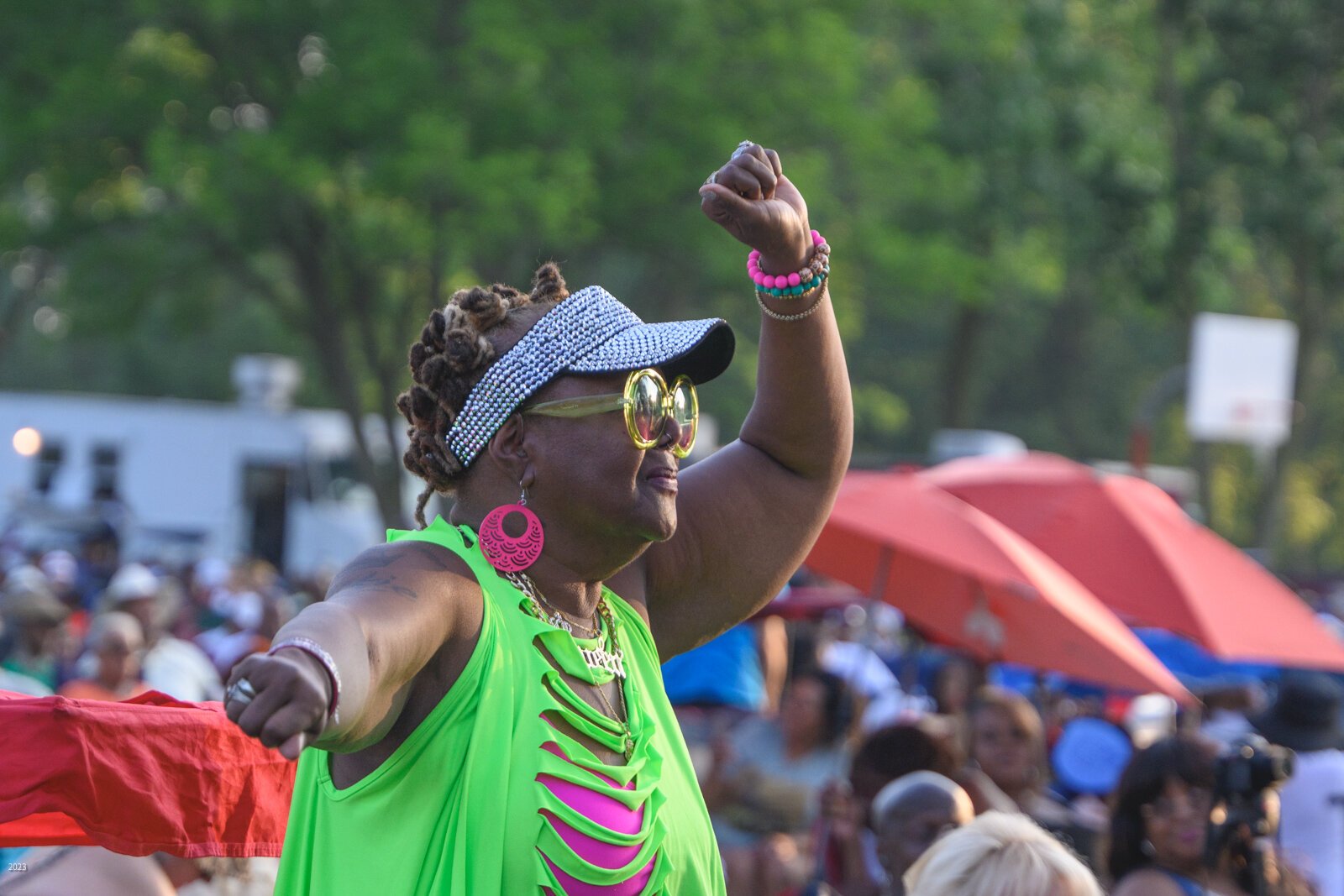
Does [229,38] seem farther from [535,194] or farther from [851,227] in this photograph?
[851,227]

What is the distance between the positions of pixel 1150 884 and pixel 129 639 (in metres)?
5.02

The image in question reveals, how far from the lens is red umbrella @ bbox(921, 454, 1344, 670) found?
6367mm

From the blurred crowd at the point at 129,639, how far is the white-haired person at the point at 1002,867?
1.42 meters

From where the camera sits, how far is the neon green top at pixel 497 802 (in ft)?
7.46

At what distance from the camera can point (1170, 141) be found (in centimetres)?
2194

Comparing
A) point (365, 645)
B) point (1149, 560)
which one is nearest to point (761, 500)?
point (365, 645)

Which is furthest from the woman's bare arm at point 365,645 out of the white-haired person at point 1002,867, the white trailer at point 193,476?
the white trailer at point 193,476

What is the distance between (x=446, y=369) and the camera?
254 cm

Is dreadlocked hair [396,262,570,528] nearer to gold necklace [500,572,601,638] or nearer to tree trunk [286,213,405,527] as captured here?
gold necklace [500,572,601,638]

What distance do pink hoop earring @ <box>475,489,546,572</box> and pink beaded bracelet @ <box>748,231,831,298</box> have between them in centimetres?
53

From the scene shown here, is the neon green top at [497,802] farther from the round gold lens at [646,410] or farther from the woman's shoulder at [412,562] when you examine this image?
the round gold lens at [646,410]

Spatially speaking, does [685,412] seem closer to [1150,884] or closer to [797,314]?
[797,314]

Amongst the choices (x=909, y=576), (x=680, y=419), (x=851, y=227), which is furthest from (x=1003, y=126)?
(x=680, y=419)

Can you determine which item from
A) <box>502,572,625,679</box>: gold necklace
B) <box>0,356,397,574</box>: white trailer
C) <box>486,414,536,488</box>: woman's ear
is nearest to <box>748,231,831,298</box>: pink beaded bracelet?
<box>486,414,536,488</box>: woman's ear
